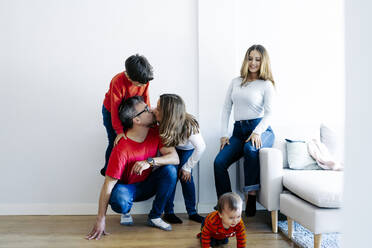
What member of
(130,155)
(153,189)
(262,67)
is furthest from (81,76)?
(262,67)

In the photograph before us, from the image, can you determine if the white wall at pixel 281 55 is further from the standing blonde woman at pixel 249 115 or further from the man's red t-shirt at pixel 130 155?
the man's red t-shirt at pixel 130 155

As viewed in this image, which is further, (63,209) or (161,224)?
(63,209)

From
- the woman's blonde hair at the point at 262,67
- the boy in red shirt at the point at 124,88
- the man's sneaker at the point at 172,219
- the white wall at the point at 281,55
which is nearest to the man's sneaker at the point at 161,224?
the man's sneaker at the point at 172,219

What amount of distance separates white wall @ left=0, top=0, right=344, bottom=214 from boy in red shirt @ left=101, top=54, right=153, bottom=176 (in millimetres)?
449

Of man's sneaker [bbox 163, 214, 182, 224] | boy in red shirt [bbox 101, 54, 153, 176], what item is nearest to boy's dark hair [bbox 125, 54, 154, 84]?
boy in red shirt [bbox 101, 54, 153, 176]

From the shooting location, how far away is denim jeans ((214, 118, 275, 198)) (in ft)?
8.79

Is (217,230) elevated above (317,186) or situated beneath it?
situated beneath

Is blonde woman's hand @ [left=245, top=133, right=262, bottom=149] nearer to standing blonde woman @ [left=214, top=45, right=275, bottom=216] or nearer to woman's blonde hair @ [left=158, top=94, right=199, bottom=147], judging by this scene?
standing blonde woman @ [left=214, top=45, right=275, bottom=216]

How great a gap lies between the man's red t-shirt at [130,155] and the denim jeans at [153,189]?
0.06 m

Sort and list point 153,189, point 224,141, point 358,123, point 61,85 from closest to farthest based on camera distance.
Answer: point 358,123, point 153,189, point 224,141, point 61,85

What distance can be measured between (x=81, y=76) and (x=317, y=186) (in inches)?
90.6

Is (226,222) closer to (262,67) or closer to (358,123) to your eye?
(262,67)

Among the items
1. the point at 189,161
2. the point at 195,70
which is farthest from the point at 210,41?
the point at 189,161

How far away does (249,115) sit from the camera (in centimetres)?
285
